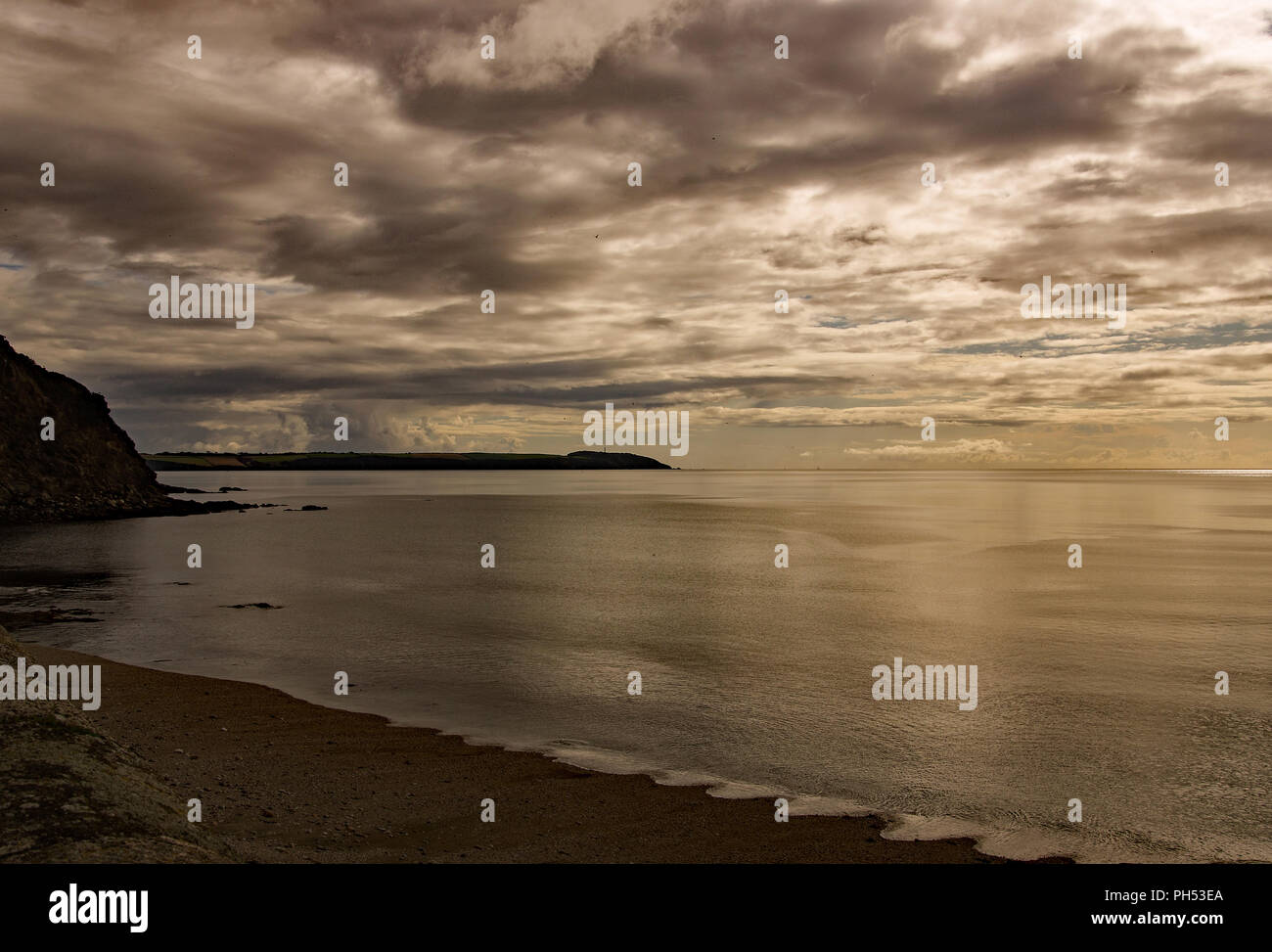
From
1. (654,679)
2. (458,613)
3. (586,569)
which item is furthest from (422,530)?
(654,679)

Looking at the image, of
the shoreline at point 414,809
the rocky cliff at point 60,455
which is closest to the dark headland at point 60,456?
the rocky cliff at point 60,455

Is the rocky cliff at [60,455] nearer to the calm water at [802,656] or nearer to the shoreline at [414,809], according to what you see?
the calm water at [802,656]

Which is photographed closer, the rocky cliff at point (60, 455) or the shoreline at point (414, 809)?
the shoreline at point (414, 809)

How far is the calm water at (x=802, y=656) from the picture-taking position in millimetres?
11859

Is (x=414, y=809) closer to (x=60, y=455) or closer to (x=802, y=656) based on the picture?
(x=802, y=656)

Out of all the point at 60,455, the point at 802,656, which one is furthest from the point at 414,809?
the point at 60,455

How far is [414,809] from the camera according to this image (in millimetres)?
10180

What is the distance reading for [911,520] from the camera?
80.6 metres

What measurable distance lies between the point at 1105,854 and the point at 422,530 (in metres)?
63.8

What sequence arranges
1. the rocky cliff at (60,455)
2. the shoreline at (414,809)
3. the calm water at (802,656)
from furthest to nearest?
1. the rocky cliff at (60,455)
2. the calm water at (802,656)
3. the shoreline at (414,809)

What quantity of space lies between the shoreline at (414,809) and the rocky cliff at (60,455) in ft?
232

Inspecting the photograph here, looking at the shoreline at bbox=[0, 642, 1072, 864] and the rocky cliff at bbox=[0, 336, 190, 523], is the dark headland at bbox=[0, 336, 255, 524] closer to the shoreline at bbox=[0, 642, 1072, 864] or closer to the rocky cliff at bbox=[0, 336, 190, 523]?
the rocky cliff at bbox=[0, 336, 190, 523]

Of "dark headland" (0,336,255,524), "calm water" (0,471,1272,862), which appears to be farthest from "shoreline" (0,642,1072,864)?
"dark headland" (0,336,255,524)

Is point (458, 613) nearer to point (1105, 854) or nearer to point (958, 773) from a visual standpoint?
point (958, 773)
